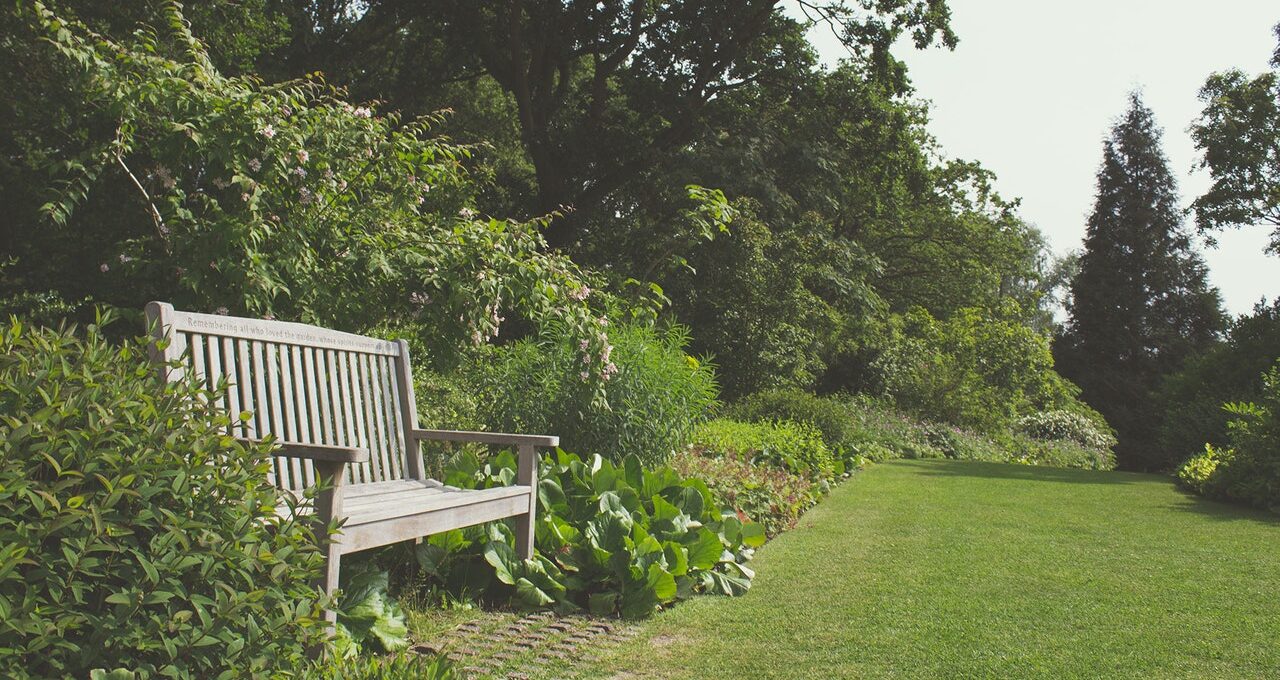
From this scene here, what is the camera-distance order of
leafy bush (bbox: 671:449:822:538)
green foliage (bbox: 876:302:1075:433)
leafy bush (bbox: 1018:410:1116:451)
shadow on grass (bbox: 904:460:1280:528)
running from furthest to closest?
leafy bush (bbox: 1018:410:1116:451) < green foliage (bbox: 876:302:1075:433) < shadow on grass (bbox: 904:460:1280:528) < leafy bush (bbox: 671:449:822:538)

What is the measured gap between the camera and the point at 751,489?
6824 millimetres

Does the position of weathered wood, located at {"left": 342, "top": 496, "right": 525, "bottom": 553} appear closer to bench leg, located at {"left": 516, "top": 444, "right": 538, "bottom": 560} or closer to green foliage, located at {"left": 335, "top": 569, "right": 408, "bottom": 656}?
bench leg, located at {"left": 516, "top": 444, "right": 538, "bottom": 560}

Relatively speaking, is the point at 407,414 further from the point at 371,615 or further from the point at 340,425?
the point at 371,615

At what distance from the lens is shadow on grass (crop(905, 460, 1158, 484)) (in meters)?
11.9

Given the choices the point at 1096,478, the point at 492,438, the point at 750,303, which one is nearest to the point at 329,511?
the point at 492,438

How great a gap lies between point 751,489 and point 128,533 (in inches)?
205

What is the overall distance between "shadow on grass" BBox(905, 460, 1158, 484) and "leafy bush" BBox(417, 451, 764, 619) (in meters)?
7.41

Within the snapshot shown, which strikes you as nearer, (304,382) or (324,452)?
(324,452)

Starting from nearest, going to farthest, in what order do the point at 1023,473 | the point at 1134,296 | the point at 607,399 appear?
the point at 607,399, the point at 1023,473, the point at 1134,296

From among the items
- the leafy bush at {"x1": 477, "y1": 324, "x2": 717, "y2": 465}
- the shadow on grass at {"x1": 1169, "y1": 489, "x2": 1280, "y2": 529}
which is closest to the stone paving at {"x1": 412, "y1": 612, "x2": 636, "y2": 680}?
the leafy bush at {"x1": 477, "y1": 324, "x2": 717, "y2": 465}

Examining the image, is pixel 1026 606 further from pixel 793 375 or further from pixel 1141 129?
pixel 1141 129

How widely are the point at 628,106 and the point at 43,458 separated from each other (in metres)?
15.0

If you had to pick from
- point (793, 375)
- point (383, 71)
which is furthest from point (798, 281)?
point (383, 71)

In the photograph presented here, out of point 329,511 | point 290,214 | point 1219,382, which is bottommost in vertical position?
point 329,511
